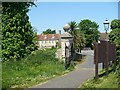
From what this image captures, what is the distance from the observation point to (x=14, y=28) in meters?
32.3

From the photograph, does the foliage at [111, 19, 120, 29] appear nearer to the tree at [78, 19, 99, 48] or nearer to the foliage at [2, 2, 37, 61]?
the foliage at [2, 2, 37, 61]

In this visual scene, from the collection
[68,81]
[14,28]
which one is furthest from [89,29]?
[68,81]

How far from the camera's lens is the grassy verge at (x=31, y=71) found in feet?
41.7

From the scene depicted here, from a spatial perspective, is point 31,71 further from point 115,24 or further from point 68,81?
point 115,24

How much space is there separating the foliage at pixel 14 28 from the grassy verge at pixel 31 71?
29.4ft

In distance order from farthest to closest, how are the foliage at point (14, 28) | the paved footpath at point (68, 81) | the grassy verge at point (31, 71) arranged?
the foliage at point (14, 28) → the grassy verge at point (31, 71) → the paved footpath at point (68, 81)

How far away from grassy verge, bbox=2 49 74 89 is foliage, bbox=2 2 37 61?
8957mm

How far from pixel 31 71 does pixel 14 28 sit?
53.3ft

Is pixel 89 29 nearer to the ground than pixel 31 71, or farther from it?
farther from it

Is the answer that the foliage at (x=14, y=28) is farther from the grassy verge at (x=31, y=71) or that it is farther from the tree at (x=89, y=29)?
the tree at (x=89, y=29)

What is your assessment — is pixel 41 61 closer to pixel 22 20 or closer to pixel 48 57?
pixel 48 57

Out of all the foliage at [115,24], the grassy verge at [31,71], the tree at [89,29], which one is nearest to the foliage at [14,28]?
the grassy verge at [31,71]

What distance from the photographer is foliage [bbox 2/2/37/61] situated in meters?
31.6

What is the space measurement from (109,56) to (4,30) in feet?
59.5
